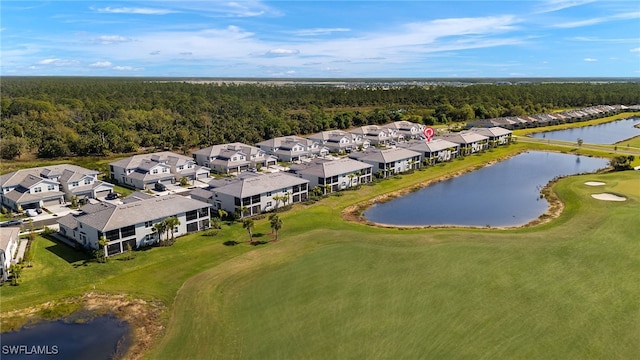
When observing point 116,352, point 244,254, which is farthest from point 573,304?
point 116,352

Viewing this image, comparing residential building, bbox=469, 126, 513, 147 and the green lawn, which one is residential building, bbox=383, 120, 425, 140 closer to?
residential building, bbox=469, 126, 513, 147

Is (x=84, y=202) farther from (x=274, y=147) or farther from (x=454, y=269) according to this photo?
(x=454, y=269)

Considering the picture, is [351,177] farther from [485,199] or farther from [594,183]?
[594,183]

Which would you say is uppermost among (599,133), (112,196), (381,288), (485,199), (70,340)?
(599,133)

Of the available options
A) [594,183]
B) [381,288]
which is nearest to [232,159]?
[381,288]

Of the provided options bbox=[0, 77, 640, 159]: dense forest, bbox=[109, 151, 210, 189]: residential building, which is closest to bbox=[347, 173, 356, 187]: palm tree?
bbox=[109, 151, 210, 189]: residential building
